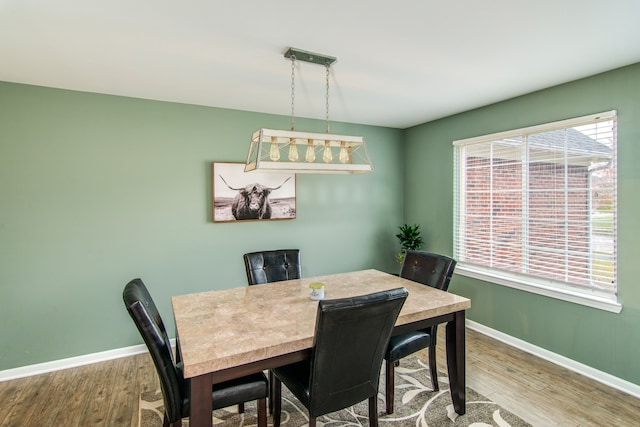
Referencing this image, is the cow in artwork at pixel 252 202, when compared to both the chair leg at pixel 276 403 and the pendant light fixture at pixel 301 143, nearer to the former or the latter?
the pendant light fixture at pixel 301 143

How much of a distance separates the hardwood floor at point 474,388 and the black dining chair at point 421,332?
0.58 meters

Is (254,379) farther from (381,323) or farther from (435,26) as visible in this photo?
(435,26)

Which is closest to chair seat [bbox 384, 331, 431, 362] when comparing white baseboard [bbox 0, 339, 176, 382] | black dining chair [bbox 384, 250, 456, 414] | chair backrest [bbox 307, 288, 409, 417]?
black dining chair [bbox 384, 250, 456, 414]

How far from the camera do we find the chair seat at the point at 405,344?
220cm

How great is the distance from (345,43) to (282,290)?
1.74 m

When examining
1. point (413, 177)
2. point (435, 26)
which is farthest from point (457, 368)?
point (413, 177)

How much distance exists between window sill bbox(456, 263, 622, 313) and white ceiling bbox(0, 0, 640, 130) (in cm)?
179

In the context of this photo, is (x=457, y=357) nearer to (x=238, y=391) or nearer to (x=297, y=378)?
(x=297, y=378)

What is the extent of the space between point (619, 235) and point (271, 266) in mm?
2779

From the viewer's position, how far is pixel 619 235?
262 cm

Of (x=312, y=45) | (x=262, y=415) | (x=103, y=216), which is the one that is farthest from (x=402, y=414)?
(x=103, y=216)

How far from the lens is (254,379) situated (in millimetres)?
1826

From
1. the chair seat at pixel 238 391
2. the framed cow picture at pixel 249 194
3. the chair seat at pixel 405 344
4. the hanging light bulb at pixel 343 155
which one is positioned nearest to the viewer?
the chair seat at pixel 238 391

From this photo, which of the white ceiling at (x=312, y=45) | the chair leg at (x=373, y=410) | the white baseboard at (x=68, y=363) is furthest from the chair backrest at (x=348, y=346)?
the white baseboard at (x=68, y=363)
